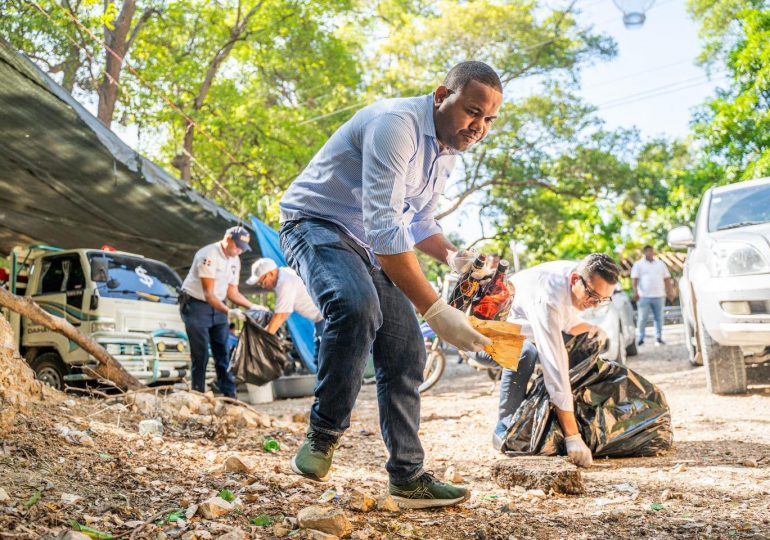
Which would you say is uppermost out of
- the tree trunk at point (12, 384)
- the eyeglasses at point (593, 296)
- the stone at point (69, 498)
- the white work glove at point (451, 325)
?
the eyeglasses at point (593, 296)

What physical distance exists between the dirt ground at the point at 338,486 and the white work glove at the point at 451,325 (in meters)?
0.68

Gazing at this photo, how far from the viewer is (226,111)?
16.5 metres

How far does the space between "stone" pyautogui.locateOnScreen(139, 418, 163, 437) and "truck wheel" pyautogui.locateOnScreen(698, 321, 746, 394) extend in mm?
4305

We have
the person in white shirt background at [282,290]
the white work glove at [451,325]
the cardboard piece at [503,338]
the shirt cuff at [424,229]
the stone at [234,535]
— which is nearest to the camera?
the stone at [234,535]

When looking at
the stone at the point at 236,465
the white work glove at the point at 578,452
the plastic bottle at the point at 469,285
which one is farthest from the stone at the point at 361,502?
the white work glove at the point at 578,452

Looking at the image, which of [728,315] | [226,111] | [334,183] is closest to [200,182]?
[226,111]

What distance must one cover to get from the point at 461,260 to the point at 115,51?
33.3 feet

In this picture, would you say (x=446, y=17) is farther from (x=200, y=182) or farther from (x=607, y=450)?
(x=607, y=450)

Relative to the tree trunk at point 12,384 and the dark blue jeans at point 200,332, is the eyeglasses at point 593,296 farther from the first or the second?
the dark blue jeans at point 200,332

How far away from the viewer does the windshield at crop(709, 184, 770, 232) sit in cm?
601

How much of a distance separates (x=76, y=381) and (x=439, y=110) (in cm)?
634

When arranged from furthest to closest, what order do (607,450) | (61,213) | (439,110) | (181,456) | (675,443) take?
(61,213)
(675,443)
(607,450)
(181,456)
(439,110)

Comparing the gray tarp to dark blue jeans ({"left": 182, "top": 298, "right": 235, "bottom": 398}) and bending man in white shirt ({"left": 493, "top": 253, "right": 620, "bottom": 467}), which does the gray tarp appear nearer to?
dark blue jeans ({"left": 182, "top": 298, "right": 235, "bottom": 398})

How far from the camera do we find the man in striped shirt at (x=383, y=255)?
7.98ft
